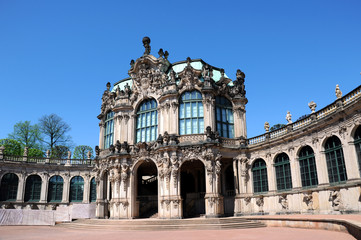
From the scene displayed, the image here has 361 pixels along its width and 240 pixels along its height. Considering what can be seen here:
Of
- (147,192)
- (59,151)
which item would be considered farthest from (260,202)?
(59,151)

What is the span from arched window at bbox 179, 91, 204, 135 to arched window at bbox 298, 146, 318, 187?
9360 millimetres

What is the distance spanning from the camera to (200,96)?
30.9 metres

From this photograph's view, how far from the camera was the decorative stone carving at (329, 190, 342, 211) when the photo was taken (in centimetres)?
2131

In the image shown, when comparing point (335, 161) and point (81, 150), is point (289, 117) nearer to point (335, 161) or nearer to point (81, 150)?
point (335, 161)

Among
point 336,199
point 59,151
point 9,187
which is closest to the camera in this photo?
point 336,199

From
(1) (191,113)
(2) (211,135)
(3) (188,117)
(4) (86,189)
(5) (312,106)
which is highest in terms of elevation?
(1) (191,113)

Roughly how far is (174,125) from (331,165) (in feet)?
46.3

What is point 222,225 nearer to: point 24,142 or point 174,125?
point 174,125

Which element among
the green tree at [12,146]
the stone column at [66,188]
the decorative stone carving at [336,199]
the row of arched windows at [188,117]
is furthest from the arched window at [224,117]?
the green tree at [12,146]

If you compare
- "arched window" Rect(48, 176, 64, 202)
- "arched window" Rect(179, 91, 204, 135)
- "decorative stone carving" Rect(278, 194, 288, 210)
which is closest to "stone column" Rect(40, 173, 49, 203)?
"arched window" Rect(48, 176, 64, 202)

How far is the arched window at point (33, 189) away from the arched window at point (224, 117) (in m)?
26.8

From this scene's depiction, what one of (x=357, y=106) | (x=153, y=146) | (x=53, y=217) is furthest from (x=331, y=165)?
(x=53, y=217)

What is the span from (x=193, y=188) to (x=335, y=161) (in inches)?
656

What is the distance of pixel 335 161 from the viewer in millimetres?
22406
